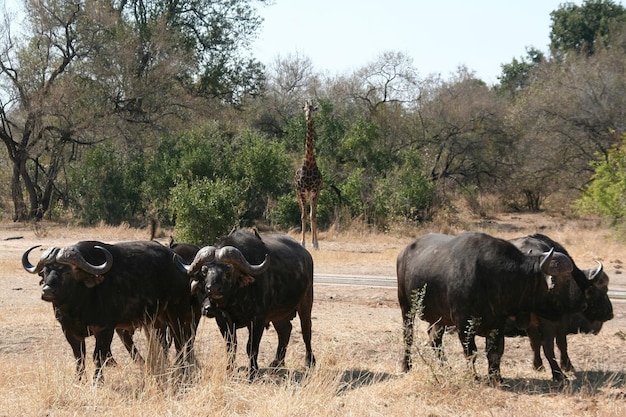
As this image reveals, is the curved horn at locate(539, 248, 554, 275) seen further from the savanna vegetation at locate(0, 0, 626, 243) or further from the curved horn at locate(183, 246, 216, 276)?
the savanna vegetation at locate(0, 0, 626, 243)

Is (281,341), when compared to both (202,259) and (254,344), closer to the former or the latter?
(254,344)

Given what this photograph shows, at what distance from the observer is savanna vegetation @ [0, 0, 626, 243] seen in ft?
102

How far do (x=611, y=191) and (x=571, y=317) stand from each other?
694 inches

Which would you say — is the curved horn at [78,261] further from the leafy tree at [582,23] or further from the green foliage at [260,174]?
the leafy tree at [582,23]

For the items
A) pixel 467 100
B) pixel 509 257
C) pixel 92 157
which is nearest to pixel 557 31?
pixel 467 100

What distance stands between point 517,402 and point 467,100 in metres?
33.5

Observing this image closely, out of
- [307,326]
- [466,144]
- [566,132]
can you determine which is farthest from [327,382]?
Result: [466,144]

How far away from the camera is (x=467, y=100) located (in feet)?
131

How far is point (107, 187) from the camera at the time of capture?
3353 cm

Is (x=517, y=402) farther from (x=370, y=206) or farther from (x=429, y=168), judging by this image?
(x=429, y=168)

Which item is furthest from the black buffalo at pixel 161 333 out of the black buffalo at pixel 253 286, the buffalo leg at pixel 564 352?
the buffalo leg at pixel 564 352

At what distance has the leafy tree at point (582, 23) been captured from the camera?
197 ft

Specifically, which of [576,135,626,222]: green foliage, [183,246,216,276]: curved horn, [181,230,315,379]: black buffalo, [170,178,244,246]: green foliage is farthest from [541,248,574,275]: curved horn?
[576,135,626,222]: green foliage

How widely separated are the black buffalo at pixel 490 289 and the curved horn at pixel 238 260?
166 centimetres
